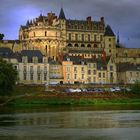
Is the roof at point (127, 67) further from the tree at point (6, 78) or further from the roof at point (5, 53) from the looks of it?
the tree at point (6, 78)

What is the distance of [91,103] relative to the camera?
9356 cm

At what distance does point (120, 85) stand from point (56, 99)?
28658mm

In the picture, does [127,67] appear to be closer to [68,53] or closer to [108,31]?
[68,53]

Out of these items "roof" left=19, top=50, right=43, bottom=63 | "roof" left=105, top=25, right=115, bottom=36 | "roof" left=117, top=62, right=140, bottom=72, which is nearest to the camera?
"roof" left=19, top=50, right=43, bottom=63

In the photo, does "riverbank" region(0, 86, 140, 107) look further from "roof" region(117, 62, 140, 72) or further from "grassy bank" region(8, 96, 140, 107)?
"roof" region(117, 62, 140, 72)

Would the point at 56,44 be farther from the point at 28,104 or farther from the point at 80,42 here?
the point at 28,104

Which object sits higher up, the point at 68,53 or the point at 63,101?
the point at 68,53

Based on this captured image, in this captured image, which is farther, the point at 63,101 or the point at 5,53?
the point at 5,53

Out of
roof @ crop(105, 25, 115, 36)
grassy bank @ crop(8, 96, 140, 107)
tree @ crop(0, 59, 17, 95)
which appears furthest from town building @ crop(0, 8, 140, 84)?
tree @ crop(0, 59, 17, 95)

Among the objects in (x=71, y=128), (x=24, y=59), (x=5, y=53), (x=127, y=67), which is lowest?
(x=71, y=128)

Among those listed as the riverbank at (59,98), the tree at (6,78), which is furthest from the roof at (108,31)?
the tree at (6,78)

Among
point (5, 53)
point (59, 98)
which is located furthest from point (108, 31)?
point (59, 98)

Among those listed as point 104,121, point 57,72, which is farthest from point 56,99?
point 104,121

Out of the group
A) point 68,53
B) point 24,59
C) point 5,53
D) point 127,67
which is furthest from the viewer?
point 68,53
